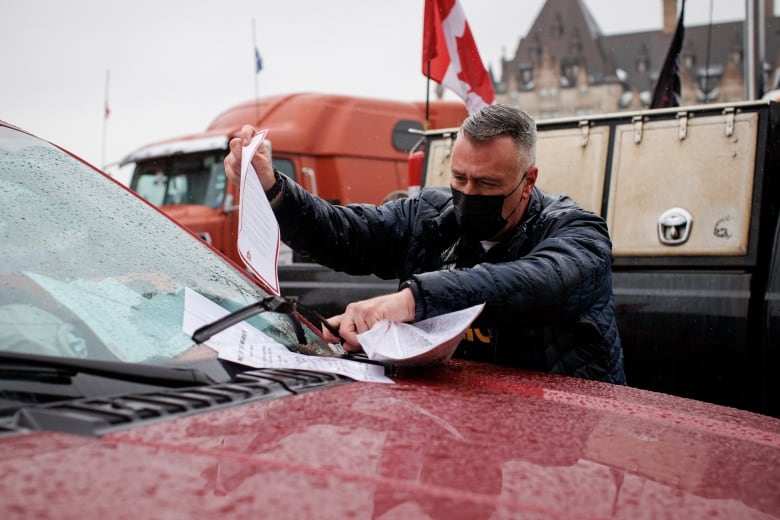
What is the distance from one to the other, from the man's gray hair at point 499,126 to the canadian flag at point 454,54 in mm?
3586

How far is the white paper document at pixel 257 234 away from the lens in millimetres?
1819

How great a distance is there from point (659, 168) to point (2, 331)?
3.67m

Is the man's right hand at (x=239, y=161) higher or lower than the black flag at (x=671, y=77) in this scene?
lower

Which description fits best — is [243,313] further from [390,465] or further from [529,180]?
[529,180]

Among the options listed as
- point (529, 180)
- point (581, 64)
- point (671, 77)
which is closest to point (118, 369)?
point (529, 180)

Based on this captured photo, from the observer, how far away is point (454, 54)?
6.28m

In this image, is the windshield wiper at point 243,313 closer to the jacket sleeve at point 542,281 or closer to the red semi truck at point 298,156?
the jacket sleeve at point 542,281

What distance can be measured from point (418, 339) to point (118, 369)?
0.69m

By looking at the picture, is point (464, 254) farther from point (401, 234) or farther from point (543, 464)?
point (543, 464)

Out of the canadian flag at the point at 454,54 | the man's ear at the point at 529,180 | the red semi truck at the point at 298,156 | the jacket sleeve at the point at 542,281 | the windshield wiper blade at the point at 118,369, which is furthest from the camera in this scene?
the red semi truck at the point at 298,156

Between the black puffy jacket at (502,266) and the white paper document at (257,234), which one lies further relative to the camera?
the black puffy jacket at (502,266)

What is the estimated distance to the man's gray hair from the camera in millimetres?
2449

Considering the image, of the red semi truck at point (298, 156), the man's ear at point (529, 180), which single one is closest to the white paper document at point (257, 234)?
the man's ear at point (529, 180)

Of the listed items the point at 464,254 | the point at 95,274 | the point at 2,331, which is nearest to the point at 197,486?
the point at 2,331
